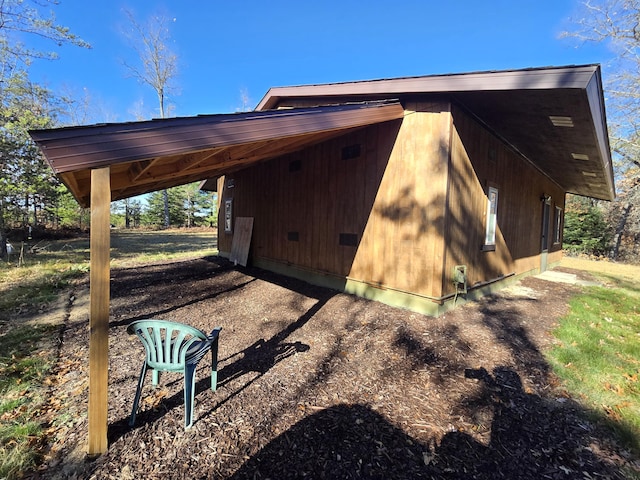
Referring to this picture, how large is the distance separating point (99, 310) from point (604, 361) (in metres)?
5.39

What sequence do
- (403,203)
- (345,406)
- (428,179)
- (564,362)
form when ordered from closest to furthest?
(345,406)
(564,362)
(428,179)
(403,203)

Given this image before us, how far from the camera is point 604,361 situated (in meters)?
3.60

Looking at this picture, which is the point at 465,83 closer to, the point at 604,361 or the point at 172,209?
the point at 604,361

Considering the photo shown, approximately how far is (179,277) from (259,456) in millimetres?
6331

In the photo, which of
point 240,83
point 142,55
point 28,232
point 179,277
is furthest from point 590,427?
point 142,55

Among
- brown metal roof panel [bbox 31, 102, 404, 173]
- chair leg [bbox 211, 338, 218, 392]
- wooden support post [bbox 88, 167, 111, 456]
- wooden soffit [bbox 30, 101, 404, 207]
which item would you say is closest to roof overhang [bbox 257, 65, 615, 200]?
wooden soffit [bbox 30, 101, 404, 207]

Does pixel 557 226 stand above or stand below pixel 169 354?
above

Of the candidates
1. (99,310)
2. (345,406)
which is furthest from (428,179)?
(99,310)

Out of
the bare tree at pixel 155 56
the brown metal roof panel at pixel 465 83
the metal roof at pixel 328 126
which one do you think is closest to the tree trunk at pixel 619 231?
the metal roof at pixel 328 126

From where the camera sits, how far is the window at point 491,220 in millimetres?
6252

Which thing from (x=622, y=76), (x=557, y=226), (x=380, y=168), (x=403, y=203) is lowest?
(x=557, y=226)

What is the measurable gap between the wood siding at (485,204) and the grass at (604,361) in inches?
64.8

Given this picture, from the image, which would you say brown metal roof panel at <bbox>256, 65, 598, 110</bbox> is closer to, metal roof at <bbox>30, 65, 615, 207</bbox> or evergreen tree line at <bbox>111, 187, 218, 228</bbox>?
metal roof at <bbox>30, 65, 615, 207</bbox>

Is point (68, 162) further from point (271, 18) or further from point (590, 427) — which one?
point (271, 18)
